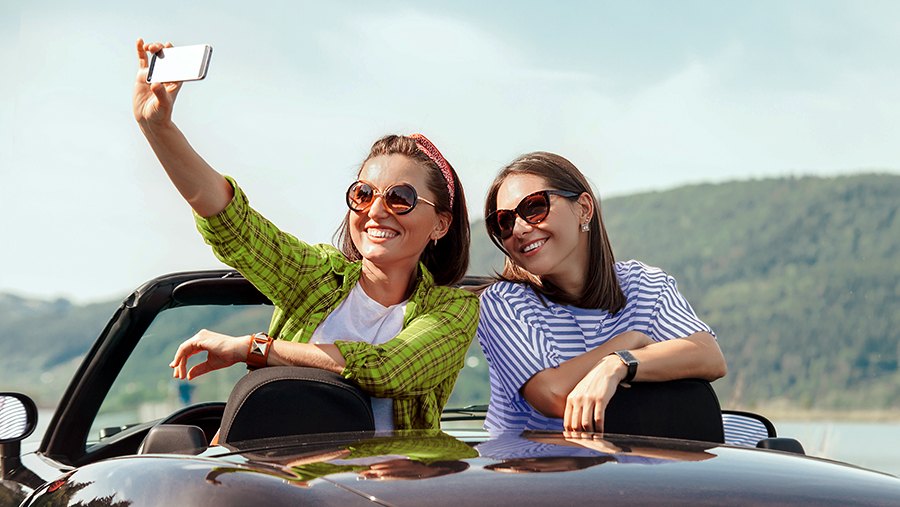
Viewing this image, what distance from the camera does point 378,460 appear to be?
136 cm

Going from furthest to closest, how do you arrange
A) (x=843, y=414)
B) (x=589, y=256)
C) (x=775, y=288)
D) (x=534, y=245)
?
(x=775, y=288)
(x=843, y=414)
(x=589, y=256)
(x=534, y=245)

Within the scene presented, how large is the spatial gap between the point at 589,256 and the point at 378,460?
1818 mm

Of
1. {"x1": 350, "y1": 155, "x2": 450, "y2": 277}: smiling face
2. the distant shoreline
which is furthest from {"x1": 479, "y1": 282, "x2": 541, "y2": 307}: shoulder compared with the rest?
the distant shoreline

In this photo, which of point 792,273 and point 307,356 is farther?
point 792,273

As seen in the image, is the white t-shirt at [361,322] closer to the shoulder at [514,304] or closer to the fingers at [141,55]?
the shoulder at [514,304]

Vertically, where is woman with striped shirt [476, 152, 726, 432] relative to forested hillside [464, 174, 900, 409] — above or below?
below

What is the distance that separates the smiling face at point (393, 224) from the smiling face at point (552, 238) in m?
0.30

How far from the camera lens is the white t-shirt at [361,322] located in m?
2.66

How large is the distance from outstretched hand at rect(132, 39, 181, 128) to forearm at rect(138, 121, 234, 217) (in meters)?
0.02

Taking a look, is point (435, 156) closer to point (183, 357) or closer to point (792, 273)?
point (183, 357)

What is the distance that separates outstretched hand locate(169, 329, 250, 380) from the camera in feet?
Result: 7.68

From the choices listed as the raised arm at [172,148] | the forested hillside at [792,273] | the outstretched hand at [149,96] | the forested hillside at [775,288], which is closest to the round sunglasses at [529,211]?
the raised arm at [172,148]

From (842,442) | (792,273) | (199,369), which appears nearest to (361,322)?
(199,369)

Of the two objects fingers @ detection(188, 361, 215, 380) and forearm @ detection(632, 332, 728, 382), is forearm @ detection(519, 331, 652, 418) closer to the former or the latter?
forearm @ detection(632, 332, 728, 382)
